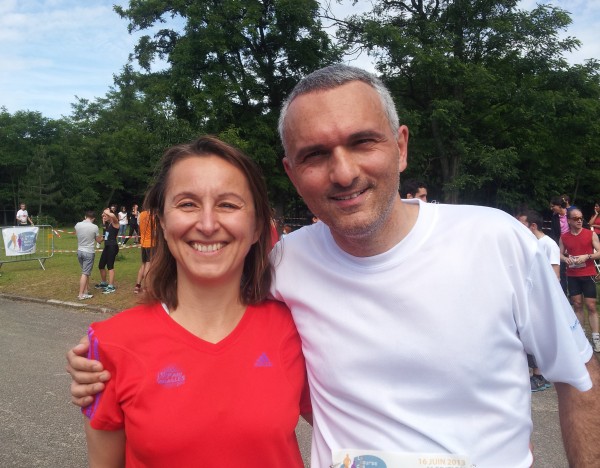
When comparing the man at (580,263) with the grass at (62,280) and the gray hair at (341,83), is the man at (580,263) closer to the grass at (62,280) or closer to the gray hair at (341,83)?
the gray hair at (341,83)

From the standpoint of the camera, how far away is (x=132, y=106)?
54000 millimetres

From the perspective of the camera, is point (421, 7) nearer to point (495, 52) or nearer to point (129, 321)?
point (495, 52)

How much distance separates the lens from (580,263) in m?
7.35

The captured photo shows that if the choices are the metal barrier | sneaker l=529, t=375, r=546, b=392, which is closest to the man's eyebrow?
sneaker l=529, t=375, r=546, b=392

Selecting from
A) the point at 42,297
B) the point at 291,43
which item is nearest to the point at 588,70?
the point at 291,43

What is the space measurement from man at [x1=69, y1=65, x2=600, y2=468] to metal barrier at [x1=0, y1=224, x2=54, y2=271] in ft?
50.1

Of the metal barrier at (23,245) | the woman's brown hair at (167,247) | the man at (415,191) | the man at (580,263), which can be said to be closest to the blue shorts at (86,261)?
the metal barrier at (23,245)

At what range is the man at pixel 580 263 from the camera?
24.0 feet

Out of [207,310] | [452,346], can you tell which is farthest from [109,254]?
[452,346]

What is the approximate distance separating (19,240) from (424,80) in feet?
46.7

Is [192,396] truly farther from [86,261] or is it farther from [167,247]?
[86,261]

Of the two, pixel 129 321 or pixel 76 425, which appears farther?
pixel 76 425

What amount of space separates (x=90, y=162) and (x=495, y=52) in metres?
47.8

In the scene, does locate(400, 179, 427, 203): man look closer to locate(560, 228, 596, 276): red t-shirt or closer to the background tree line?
locate(560, 228, 596, 276): red t-shirt
